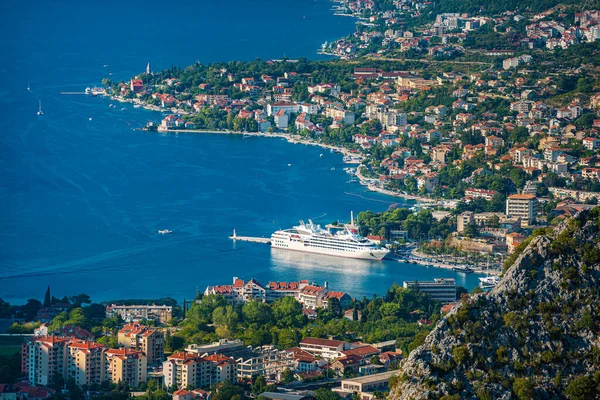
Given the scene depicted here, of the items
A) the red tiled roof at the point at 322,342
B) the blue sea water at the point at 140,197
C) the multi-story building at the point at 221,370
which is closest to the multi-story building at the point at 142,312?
the blue sea water at the point at 140,197

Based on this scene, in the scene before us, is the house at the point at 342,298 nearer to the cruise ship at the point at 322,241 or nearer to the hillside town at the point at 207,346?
the hillside town at the point at 207,346

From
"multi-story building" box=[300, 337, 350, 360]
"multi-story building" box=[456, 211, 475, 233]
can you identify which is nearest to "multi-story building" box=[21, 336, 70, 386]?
"multi-story building" box=[300, 337, 350, 360]

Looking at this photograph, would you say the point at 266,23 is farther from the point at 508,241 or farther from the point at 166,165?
the point at 508,241

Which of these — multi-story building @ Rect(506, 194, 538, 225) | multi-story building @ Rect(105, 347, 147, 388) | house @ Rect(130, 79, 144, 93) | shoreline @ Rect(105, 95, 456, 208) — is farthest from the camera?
house @ Rect(130, 79, 144, 93)

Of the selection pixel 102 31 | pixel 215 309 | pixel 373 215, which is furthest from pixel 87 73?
pixel 215 309

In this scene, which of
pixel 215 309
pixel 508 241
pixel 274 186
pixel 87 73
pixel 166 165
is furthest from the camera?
pixel 87 73

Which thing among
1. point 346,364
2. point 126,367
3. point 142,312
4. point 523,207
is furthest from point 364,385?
point 523,207

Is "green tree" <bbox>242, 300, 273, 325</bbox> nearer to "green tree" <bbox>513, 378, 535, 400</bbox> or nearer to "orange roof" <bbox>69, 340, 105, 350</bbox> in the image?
"orange roof" <bbox>69, 340, 105, 350</bbox>
